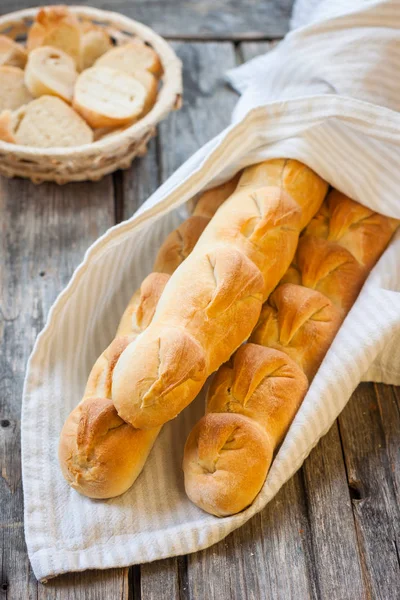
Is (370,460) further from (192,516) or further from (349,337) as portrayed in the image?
(192,516)

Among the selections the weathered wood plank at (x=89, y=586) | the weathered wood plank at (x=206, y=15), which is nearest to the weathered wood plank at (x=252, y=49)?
the weathered wood plank at (x=206, y=15)

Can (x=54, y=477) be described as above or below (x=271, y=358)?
below

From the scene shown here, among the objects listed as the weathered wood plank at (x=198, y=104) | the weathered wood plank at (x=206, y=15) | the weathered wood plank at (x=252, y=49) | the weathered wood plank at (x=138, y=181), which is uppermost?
the weathered wood plank at (x=206, y=15)

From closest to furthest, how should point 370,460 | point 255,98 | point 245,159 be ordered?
point 370,460 < point 245,159 < point 255,98

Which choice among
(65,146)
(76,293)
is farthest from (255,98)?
(76,293)

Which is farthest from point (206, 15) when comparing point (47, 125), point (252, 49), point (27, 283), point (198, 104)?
point (27, 283)

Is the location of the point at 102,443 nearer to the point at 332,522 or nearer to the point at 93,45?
the point at 332,522

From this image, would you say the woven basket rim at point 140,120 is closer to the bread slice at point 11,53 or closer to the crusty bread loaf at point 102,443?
the bread slice at point 11,53
